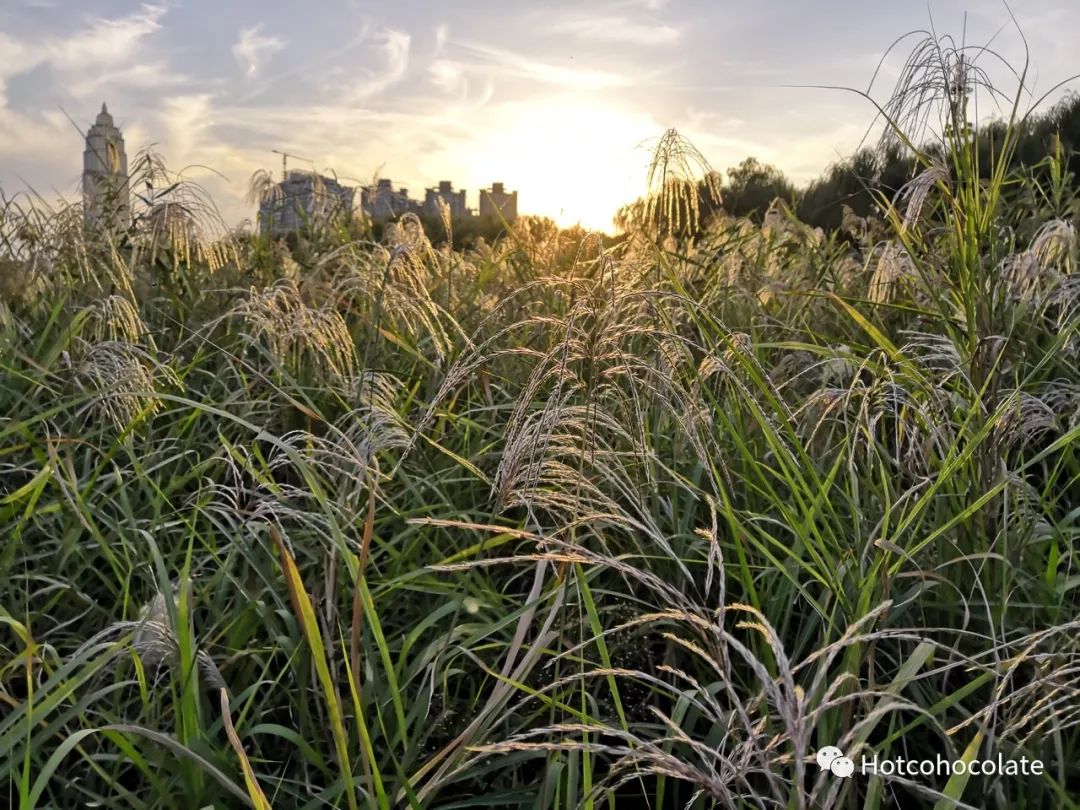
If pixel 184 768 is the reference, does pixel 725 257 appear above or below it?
above

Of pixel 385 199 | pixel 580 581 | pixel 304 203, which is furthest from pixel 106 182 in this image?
pixel 580 581

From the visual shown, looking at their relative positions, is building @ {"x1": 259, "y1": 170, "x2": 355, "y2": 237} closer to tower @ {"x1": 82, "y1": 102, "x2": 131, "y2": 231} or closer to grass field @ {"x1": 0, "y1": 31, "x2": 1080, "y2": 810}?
tower @ {"x1": 82, "y1": 102, "x2": 131, "y2": 231}

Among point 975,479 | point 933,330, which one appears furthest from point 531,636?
point 933,330

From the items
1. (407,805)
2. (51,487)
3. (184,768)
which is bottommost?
(407,805)

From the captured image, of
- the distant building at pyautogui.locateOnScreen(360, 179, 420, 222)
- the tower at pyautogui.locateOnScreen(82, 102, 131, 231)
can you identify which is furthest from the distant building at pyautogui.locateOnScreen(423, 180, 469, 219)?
the tower at pyautogui.locateOnScreen(82, 102, 131, 231)

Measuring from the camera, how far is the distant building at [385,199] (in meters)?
5.53

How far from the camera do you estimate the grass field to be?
1443 mm

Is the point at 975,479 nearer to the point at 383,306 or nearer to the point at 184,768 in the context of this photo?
the point at 184,768

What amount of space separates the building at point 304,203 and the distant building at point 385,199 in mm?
120

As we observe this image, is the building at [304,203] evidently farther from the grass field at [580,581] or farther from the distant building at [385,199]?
the grass field at [580,581]

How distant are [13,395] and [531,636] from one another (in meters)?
2.08

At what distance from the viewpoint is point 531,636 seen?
77.7 inches

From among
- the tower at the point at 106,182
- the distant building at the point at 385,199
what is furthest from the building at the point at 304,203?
the tower at the point at 106,182

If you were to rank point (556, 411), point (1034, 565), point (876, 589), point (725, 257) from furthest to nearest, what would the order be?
point (725, 257) → point (1034, 565) → point (876, 589) → point (556, 411)
